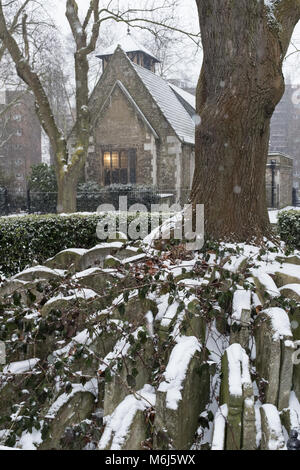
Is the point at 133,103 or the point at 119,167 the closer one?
the point at 133,103

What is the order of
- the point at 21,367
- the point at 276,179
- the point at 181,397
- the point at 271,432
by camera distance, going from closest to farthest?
1. the point at 271,432
2. the point at 181,397
3. the point at 21,367
4. the point at 276,179

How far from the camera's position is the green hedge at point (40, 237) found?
733 centimetres

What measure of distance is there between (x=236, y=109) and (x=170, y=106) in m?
18.9

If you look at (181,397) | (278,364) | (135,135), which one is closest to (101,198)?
(135,135)

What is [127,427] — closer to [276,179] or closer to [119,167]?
[276,179]

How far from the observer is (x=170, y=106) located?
74.6ft

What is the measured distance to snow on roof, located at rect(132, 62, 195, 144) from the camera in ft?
69.1

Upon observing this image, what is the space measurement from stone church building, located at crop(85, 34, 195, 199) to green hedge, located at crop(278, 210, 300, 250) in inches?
525

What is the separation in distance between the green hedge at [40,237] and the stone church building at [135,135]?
44.8 ft

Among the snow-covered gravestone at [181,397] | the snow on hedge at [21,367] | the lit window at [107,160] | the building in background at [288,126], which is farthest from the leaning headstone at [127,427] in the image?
the building in background at [288,126]

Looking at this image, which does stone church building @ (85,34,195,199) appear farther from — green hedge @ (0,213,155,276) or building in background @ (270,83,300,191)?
building in background @ (270,83,300,191)

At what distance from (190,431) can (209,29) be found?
4830 millimetres

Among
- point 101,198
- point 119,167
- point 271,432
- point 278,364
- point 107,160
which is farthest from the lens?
point 107,160

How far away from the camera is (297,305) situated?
9.70ft
